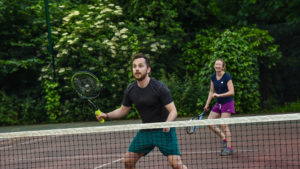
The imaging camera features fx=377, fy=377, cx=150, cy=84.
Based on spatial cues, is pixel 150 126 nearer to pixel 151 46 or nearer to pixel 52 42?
pixel 151 46

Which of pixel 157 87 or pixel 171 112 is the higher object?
Result: pixel 157 87

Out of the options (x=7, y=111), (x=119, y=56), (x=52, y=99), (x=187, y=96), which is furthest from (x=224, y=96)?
(x=7, y=111)

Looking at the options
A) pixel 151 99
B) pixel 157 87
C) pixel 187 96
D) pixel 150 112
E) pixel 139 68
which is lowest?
pixel 187 96

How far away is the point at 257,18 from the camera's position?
17.4m

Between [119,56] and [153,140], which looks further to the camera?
[119,56]

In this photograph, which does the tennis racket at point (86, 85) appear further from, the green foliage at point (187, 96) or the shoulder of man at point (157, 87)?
the green foliage at point (187, 96)

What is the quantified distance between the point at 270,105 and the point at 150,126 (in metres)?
9.44

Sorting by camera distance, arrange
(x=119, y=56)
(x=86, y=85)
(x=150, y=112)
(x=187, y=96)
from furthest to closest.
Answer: (x=119, y=56), (x=187, y=96), (x=86, y=85), (x=150, y=112)

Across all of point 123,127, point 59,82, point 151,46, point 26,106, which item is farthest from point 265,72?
point 123,127

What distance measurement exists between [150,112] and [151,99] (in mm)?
234

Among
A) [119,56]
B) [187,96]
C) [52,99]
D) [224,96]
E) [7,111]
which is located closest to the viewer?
[224,96]

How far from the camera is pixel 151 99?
176 inches

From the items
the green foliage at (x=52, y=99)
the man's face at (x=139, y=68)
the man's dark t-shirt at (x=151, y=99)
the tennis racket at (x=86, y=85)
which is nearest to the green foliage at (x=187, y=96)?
the green foliage at (x=52, y=99)

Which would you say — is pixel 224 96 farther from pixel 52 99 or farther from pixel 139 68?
pixel 52 99
